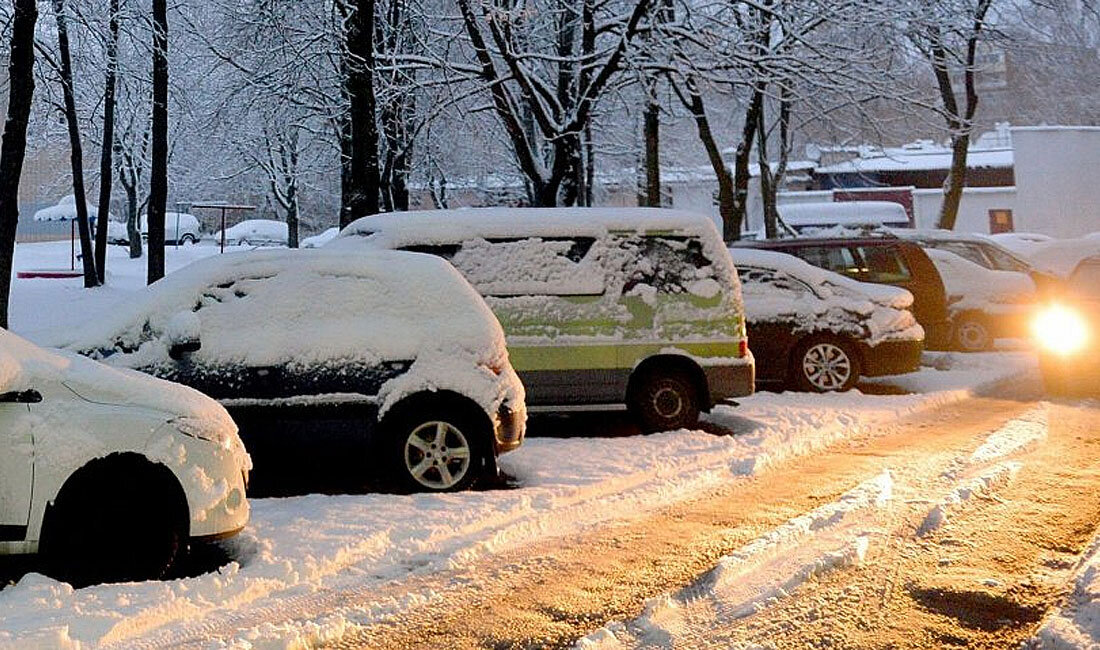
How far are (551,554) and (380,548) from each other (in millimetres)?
964

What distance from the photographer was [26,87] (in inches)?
471

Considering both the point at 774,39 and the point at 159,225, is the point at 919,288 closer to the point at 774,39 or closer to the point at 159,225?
the point at 774,39

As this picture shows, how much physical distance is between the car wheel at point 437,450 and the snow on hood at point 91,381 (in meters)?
1.82

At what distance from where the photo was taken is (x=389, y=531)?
657cm

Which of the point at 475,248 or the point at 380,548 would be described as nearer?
the point at 380,548

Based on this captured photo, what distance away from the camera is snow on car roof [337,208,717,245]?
1013 cm

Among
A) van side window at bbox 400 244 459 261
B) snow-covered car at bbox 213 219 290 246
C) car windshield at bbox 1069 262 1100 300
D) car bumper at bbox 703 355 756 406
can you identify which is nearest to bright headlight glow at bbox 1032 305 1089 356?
car windshield at bbox 1069 262 1100 300

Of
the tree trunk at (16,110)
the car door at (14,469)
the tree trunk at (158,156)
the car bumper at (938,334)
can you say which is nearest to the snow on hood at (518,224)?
the tree trunk at (16,110)

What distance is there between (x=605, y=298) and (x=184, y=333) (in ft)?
13.3

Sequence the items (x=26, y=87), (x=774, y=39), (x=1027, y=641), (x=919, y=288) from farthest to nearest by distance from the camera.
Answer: (x=774, y=39) → (x=919, y=288) → (x=26, y=87) → (x=1027, y=641)

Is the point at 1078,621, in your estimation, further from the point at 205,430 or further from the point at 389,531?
the point at 205,430

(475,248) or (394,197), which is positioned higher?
(394,197)

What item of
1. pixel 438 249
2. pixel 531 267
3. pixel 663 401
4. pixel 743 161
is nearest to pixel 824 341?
pixel 663 401

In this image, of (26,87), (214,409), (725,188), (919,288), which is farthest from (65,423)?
(725,188)
